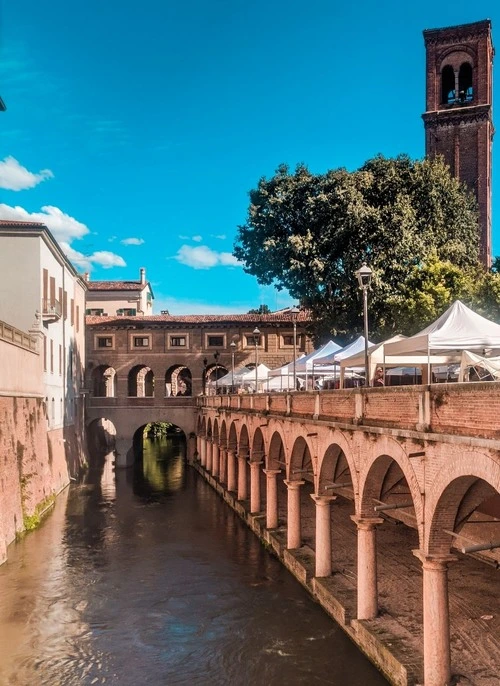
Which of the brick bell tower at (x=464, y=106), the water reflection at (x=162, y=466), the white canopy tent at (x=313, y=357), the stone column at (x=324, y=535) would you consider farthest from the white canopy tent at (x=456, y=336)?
the brick bell tower at (x=464, y=106)

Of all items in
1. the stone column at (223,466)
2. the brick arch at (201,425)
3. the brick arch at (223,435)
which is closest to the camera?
the brick arch at (223,435)

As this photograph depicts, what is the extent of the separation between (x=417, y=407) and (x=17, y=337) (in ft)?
80.8

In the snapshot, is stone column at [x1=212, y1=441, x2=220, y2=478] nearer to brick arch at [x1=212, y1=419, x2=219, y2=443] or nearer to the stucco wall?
brick arch at [x1=212, y1=419, x2=219, y2=443]

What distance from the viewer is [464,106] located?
54188 mm

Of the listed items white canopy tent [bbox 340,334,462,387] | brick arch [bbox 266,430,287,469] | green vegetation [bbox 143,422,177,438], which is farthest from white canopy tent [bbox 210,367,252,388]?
green vegetation [bbox 143,422,177,438]

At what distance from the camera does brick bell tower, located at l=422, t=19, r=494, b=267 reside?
53.0 meters

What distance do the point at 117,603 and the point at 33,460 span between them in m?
15.3

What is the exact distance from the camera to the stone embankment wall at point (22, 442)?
28578 mm

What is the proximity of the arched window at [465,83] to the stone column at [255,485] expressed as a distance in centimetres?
3810

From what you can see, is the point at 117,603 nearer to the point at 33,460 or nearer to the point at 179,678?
the point at 179,678

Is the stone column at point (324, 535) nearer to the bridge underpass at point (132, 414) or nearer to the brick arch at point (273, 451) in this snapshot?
the brick arch at point (273, 451)

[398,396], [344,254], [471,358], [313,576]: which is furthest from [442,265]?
[398,396]

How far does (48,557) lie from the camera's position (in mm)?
26969

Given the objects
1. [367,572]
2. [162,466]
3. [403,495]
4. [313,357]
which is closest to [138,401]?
[162,466]
